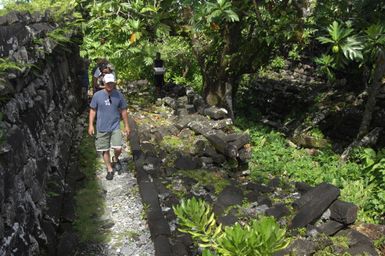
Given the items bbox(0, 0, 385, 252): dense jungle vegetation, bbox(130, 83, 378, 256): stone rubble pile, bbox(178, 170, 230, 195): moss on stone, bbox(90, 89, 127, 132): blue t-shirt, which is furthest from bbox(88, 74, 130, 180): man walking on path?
bbox(0, 0, 385, 252): dense jungle vegetation

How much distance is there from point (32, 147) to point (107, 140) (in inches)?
85.0

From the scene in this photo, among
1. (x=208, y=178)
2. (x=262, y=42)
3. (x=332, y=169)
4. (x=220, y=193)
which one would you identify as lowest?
(x=332, y=169)

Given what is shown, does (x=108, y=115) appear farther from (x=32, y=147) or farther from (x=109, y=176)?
(x=32, y=147)

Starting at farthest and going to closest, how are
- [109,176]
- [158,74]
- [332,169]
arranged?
[158,74] → [332,169] → [109,176]

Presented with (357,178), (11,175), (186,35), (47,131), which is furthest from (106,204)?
(186,35)

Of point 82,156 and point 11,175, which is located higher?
point 11,175

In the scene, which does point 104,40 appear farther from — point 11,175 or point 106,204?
point 11,175

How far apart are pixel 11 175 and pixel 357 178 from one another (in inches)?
296

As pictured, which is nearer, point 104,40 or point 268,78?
point 104,40

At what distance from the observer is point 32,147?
501cm

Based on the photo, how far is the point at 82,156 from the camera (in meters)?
7.91

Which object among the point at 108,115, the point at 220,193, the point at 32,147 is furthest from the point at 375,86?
the point at 32,147

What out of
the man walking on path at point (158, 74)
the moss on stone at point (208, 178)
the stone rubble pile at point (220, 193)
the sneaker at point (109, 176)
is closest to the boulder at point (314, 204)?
the stone rubble pile at point (220, 193)

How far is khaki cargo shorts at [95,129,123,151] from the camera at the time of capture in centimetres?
704
